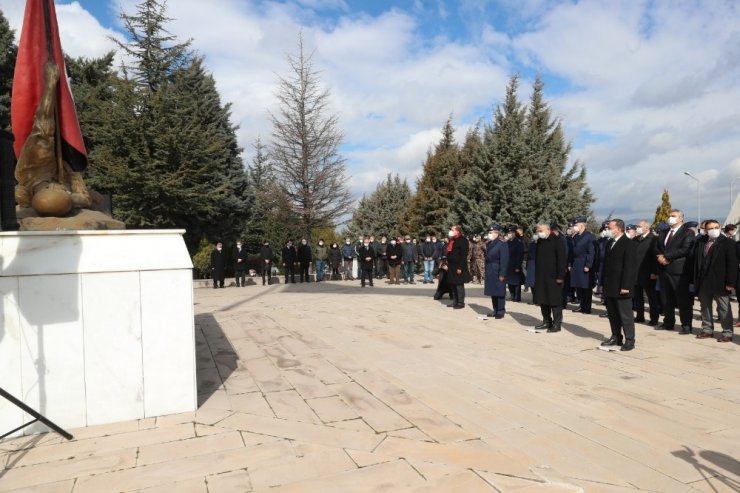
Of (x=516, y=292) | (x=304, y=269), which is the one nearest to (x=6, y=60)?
(x=304, y=269)

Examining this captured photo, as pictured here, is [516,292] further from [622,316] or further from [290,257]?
[290,257]

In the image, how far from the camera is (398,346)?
7133 millimetres

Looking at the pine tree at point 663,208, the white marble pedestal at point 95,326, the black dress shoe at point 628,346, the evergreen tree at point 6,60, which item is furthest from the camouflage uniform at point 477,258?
the pine tree at point 663,208

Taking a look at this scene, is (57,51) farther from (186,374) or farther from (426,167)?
(426,167)

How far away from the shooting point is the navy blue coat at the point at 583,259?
977cm

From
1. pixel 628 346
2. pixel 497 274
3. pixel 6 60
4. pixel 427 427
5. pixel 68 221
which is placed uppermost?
pixel 6 60

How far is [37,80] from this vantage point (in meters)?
5.54

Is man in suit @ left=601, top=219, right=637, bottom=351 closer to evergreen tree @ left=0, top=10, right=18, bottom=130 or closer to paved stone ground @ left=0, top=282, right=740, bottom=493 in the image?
paved stone ground @ left=0, top=282, right=740, bottom=493

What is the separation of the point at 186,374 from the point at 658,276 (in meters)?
7.87

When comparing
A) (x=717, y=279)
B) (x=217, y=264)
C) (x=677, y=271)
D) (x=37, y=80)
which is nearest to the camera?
(x=37, y=80)

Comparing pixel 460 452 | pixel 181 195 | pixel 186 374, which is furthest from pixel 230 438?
pixel 181 195

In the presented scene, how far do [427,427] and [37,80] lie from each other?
5622 mm

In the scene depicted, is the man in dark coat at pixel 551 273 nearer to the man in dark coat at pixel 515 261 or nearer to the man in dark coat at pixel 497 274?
the man in dark coat at pixel 497 274

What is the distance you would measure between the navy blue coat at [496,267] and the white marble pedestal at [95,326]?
656 cm
